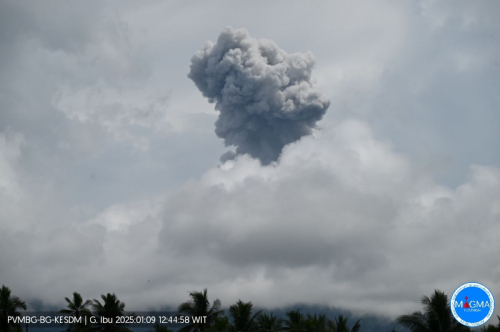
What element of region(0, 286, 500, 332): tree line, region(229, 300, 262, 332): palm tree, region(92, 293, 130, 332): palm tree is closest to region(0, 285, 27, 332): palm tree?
region(0, 286, 500, 332): tree line

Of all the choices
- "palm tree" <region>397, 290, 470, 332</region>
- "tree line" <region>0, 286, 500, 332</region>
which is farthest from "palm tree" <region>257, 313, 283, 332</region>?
"palm tree" <region>397, 290, 470, 332</region>

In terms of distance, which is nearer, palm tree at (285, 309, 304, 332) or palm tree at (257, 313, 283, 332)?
palm tree at (285, 309, 304, 332)

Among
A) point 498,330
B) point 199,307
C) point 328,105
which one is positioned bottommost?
point 498,330

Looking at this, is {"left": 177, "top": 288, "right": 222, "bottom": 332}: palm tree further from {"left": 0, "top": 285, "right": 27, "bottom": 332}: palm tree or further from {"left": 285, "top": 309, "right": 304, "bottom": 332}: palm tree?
{"left": 0, "top": 285, "right": 27, "bottom": 332}: palm tree

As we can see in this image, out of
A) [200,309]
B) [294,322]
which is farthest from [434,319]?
[200,309]

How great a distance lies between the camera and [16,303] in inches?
2908

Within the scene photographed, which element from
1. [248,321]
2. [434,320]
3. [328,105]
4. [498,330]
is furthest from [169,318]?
[328,105]

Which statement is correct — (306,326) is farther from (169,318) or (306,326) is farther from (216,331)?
(169,318)

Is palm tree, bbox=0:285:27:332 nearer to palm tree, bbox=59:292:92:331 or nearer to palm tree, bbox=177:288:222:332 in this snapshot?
palm tree, bbox=59:292:92:331

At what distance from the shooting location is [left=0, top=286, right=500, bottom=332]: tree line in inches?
2409

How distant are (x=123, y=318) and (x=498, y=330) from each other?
38.7 m

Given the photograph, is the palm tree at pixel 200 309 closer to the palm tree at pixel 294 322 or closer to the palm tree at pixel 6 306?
the palm tree at pixel 294 322

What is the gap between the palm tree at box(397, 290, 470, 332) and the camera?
6141 centimetres

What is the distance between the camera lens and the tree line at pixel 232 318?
61.2m
